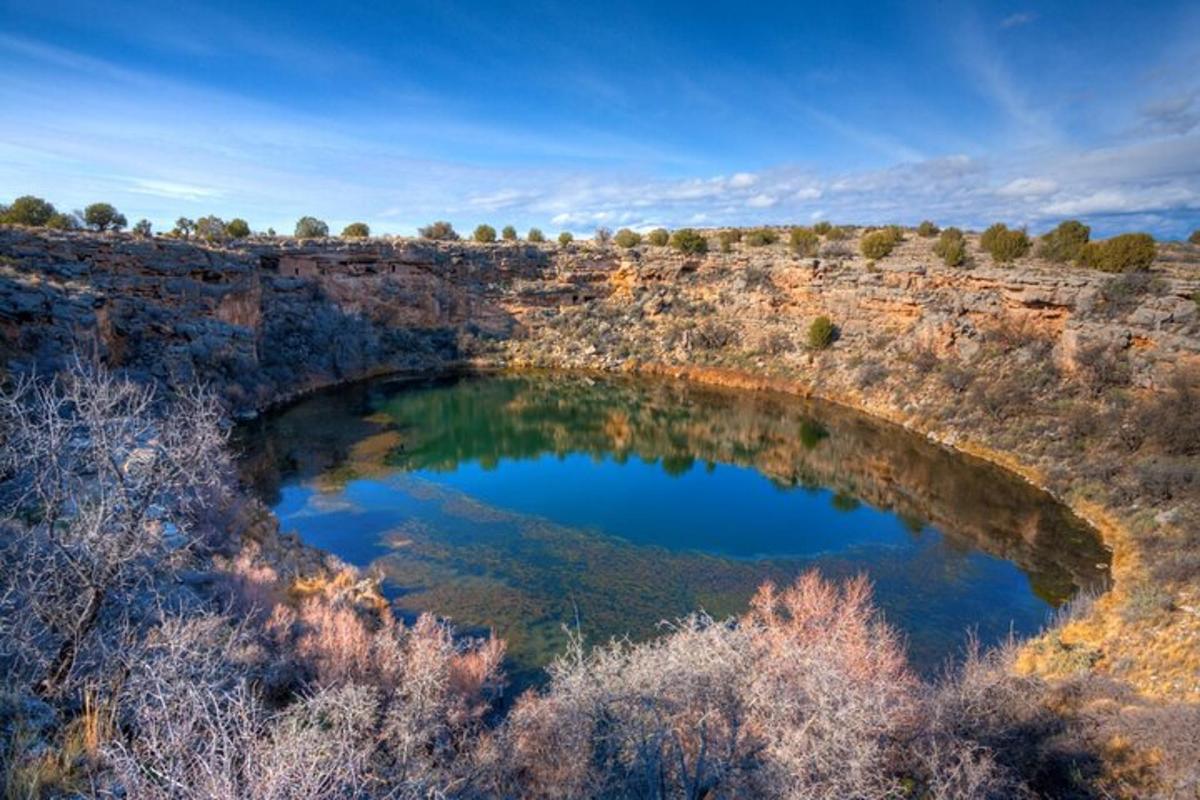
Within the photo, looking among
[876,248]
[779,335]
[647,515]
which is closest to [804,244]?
[876,248]

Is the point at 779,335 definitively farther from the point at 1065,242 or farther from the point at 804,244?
the point at 1065,242

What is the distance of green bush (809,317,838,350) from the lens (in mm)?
35312

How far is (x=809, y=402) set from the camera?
33000 millimetres

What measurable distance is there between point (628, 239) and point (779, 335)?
18301 millimetres

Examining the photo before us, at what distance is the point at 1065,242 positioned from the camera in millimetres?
33594

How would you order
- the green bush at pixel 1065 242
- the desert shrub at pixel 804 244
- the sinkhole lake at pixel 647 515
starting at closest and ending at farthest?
the sinkhole lake at pixel 647 515, the green bush at pixel 1065 242, the desert shrub at pixel 804 244

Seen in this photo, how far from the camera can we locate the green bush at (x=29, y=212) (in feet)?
104

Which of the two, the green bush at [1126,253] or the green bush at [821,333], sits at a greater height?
the green bush at [1126,253]

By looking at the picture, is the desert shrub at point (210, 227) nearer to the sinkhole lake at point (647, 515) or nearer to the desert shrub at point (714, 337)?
the sinkhole lake at point (647, 515)

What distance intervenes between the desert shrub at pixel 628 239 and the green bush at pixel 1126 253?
29.3 m

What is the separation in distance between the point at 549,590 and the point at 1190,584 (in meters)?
12.9

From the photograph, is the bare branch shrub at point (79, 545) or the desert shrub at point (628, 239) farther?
the desert shrub at point (628, 239)

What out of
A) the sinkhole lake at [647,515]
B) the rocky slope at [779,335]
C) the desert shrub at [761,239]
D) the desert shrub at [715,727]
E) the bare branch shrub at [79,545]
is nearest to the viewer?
the bare branch shrub at [79,545]

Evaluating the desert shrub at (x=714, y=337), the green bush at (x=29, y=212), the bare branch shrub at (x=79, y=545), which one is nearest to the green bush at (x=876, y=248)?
the desert shrub at (x=714, y=337)
